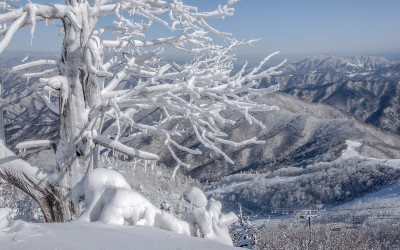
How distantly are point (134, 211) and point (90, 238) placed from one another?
0.57 m

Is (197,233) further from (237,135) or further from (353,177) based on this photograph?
(237,135)

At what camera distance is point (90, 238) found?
2.04 metres

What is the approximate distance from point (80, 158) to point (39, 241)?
230 centimetres

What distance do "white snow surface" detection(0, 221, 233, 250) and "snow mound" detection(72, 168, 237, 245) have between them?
18 cm

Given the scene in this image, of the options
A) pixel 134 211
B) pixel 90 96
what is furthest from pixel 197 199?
pixel 90 96

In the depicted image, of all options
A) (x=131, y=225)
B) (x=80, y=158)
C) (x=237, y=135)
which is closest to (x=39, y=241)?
(x=131, y=225)

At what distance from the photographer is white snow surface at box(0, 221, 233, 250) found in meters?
1.90

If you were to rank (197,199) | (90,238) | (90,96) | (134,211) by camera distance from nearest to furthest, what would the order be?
(90,238) → (134,211) → (197,199) → (90,96)

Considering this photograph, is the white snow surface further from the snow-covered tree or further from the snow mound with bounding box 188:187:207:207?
the snow-covered tree

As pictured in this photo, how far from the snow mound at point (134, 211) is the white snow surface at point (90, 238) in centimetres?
18

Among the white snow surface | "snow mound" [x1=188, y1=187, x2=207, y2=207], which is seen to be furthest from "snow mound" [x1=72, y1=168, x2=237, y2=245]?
the white snow surface

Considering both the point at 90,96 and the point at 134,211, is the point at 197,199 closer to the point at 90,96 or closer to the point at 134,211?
the point at 134,211

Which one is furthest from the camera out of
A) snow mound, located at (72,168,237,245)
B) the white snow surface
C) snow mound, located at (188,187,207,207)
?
snow mound, located at (188,187,207,207)

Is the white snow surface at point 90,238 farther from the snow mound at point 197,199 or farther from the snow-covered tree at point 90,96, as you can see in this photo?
the snow-covered tree at point 90,96
